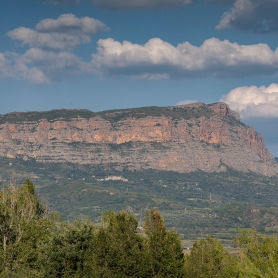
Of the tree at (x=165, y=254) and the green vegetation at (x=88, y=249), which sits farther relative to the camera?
the tree at (x=165, y=254)

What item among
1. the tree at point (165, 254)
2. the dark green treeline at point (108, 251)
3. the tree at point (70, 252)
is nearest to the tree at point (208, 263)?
the dark green treeline at point (108, 251)

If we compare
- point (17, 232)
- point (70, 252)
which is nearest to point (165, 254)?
point (70, 252)

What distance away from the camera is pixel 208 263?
242ft

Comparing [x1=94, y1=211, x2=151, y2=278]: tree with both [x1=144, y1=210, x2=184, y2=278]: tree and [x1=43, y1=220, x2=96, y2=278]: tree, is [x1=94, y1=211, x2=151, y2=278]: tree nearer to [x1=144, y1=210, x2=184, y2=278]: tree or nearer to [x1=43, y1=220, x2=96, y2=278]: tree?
[x1=144, y1=210, x2=184, y2=278]: tree

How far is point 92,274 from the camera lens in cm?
6931

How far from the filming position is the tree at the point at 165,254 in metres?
70.8

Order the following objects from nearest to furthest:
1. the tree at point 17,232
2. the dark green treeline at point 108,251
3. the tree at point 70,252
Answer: the dark green treeline at point 108,251
the tree at point 70,252
the tree at point 17,232

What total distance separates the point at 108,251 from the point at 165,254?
5955 mm

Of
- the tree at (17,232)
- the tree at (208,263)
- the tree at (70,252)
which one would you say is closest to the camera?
the tree at (208,263)

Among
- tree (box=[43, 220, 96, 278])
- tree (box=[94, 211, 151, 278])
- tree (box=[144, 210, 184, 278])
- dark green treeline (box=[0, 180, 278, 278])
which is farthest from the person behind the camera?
tree (box=[43, 220, 96, 278])

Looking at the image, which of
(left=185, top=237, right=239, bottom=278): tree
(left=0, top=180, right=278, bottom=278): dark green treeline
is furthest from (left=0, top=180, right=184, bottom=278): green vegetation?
(left=185, top=237, right=239, bottom=278): tree

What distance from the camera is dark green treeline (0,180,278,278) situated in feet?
232

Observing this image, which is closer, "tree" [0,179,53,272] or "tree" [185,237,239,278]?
"tree" [185,237,239,278]

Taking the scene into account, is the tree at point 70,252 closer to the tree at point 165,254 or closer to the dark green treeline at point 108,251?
the dark green treeline at point 108,251
